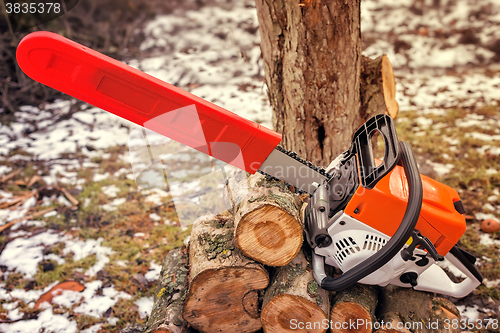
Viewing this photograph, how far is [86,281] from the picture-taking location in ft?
8.87

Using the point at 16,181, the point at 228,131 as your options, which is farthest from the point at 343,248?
the point at 16,181

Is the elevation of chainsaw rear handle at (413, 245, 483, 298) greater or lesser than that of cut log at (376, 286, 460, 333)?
greater

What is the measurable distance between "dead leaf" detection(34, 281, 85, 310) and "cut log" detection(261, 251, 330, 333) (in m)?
1.70

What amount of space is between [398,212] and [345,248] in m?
0.35

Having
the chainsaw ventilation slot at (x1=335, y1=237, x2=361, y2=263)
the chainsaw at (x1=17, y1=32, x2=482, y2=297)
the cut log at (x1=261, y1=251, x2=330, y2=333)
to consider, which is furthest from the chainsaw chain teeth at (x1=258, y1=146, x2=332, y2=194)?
the cut log at (x1=261, y1=251, x2=330, y2=333)

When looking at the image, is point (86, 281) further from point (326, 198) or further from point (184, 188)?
point (326, 198)

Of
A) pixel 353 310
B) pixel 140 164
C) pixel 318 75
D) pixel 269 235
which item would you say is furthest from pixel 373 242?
pixel 140 164

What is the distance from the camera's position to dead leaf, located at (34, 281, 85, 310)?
253cm

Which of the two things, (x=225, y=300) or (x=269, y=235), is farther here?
(x=225, y=300)

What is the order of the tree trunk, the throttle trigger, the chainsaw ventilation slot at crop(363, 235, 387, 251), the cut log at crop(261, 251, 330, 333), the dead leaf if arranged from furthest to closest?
the dead leaf → the tree trunk → the cut log at crop(261, 251, 330, 333) → the chainsaw ventilation slot at crop(363, 235, 387, 251) → the throttle trigger

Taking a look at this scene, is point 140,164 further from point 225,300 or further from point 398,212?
point 398,212

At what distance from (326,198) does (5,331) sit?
8.26ft

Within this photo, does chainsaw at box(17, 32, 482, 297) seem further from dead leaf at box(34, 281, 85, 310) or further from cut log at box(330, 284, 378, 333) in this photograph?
dead leaf at box(34, 281, 85, 310)

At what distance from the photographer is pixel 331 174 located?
6.47 ft
